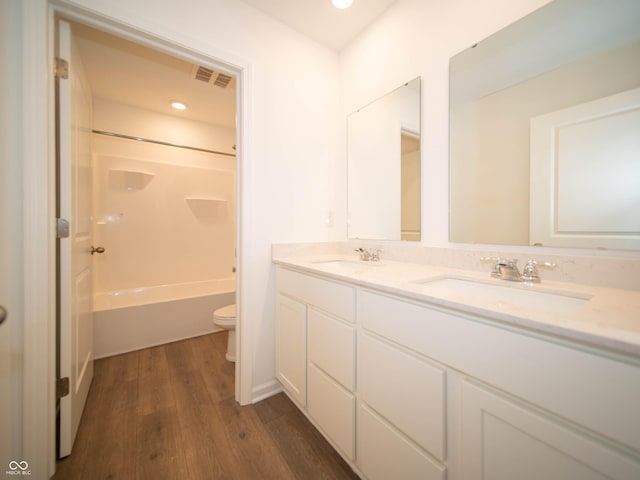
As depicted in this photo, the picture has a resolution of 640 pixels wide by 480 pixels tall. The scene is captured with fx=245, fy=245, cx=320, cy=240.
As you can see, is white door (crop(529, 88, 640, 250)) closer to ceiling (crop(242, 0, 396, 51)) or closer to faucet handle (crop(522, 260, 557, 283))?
faucet handle (crop(522, 260, 557, 283))

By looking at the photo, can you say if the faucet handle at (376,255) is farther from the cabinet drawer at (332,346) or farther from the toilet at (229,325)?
the toilet at (229,325)

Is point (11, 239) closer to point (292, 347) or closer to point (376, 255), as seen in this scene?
point (292, 347)

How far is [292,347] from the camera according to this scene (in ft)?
4.73

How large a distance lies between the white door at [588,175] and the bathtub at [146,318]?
2.63 metres

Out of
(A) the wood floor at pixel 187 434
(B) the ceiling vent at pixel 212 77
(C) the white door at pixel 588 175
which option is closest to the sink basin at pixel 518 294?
(C) the white door at pixel 588 175

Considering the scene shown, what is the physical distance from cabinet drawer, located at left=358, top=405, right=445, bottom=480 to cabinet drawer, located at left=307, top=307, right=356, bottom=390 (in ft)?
0.48

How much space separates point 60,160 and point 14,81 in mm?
317

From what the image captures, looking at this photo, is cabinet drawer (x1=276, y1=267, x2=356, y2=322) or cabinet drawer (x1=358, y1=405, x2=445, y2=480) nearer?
cabinet drawer (x1=358, y1=405, x2=445, y2=480)

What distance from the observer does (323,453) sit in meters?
1.20

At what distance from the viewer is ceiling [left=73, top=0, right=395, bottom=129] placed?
1.59 m

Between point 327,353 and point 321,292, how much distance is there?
→ 0.94 ft

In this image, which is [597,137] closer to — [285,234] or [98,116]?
[285,234]

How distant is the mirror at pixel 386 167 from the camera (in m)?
1.46

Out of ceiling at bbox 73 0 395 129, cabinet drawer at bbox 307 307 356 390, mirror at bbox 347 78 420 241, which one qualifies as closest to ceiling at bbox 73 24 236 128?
ceiling at bbox 73 0 395 129
